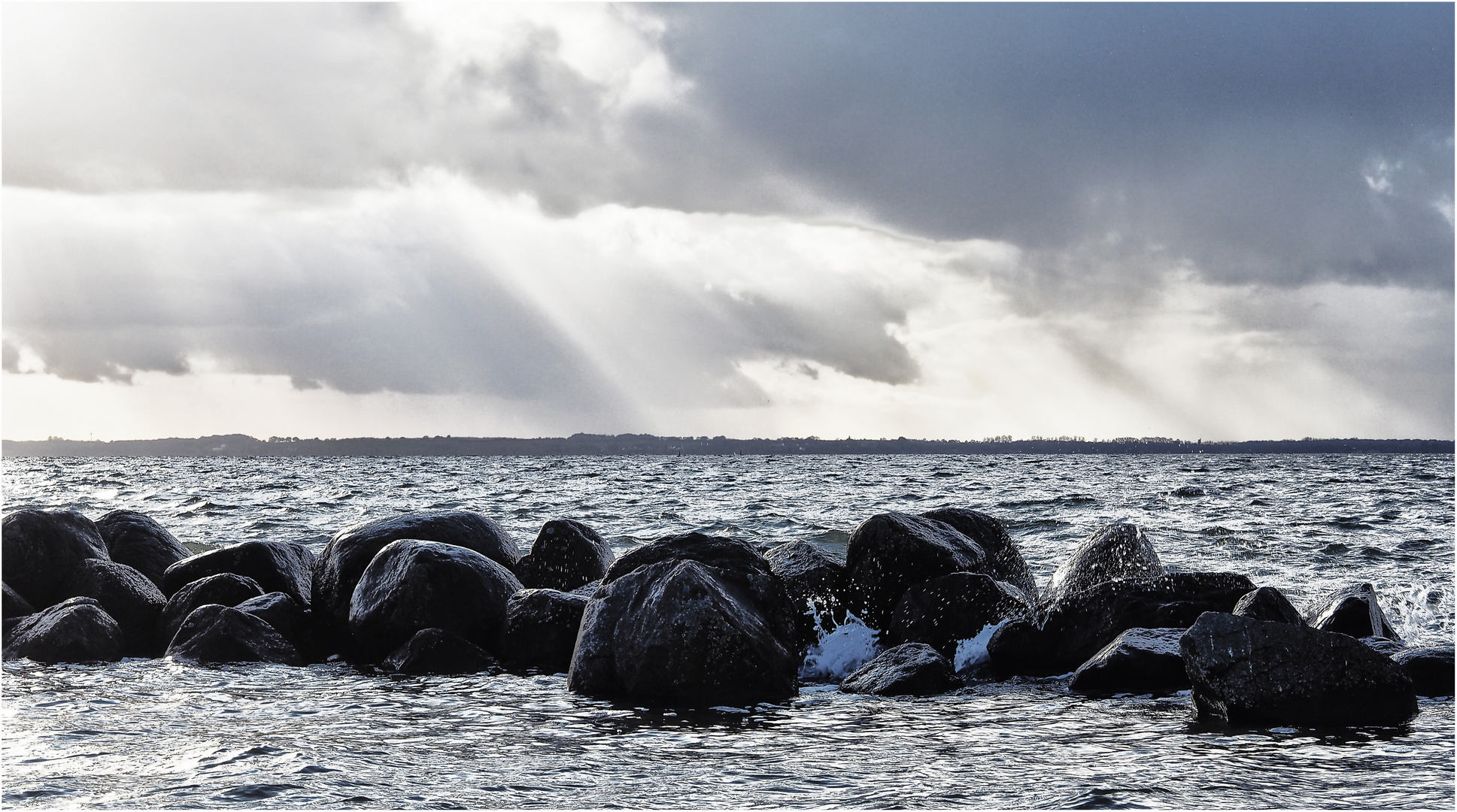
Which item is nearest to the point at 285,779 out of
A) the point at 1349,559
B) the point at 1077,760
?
the point at 1077,760

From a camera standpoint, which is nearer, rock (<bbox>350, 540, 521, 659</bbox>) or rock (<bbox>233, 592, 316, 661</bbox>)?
rock (<bbox>350, 540, 521, 659</bbox>)

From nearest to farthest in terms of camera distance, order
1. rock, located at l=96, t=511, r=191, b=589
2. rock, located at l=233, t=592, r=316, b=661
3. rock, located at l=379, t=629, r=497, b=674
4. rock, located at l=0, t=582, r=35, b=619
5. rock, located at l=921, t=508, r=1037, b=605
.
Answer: rock, located at l=379, t=629, r=497, b=674
rock, located at l=233, t=592, r=316, b=661
rock, located at l=0, t=582, r=35, b=619
rock, located at l=921, t=508, r=1037, b=605
rock, located at l=96, t=511, r=191, b=589

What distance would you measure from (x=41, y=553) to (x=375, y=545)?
169 inches

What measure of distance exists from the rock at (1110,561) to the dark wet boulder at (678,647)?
4.96 meters

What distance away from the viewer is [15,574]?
13.8m

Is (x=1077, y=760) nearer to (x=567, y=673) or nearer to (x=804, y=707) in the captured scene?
(x=804, y=707)

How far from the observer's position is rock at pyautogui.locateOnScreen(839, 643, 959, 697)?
9883mm

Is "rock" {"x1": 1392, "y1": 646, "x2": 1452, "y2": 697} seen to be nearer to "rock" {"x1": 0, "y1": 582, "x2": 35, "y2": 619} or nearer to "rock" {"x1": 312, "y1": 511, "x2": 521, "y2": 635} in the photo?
"rock" {"x1": 312, "y1": 511, "x2": 521, "y2": 635}

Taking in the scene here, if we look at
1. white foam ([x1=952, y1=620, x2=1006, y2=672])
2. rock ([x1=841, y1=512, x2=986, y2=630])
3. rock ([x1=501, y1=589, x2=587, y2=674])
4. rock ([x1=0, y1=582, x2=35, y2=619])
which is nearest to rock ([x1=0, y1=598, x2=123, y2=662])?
rock ([x1=0, y1=582, x2=35, y2=619])

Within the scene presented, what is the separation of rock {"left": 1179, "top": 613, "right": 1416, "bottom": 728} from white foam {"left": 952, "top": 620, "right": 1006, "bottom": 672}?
8.19 ft

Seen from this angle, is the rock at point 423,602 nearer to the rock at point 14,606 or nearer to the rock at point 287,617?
the rock at point 287,617

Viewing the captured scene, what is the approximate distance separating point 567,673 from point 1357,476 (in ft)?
218

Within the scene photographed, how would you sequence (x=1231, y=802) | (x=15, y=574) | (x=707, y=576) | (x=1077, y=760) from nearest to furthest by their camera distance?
(x=1231, y=802) → (x=1077, y=760) → (x=707, y=576) → (x=15, y=574)

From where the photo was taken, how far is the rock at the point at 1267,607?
1036cm
